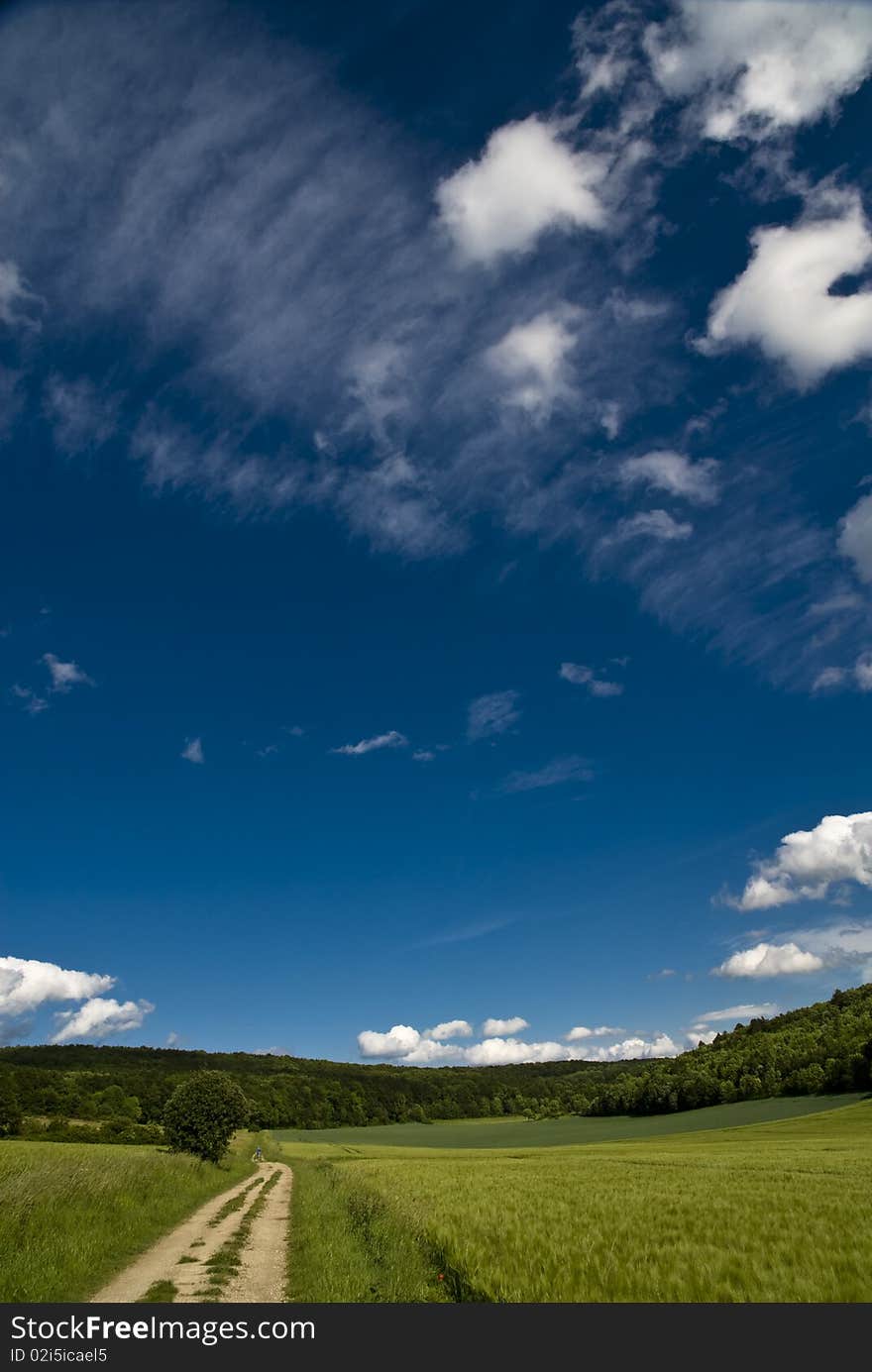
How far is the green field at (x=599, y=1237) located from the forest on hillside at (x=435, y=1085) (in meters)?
51.6

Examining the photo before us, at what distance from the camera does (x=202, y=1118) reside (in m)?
52.8

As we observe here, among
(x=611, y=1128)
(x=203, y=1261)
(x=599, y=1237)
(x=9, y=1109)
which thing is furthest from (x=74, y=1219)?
(x=611, y=1128)

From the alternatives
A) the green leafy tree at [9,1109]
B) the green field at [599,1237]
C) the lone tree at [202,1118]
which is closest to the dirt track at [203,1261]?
the green field at [599,1237]

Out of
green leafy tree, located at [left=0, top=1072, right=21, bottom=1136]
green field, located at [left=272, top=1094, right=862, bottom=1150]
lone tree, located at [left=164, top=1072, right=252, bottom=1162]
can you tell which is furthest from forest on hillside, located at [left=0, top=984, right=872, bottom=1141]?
lone tree, located at [left=164, top=1072, right=252, bottom=1162]

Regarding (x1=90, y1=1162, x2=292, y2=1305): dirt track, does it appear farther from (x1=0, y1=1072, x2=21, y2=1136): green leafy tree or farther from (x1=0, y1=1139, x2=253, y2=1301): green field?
(x1=0, y1=1072, x2=21, y2=1136): green leafy tree

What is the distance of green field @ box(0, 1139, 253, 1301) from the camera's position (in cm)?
1303

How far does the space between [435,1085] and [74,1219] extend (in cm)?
20167

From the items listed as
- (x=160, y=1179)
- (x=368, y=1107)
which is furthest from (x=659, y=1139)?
(x=368, y=1107)

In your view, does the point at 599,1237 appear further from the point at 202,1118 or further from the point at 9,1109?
the point at 9,1109

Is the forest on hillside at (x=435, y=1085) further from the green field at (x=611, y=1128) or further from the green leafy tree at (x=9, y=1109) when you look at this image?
the green field at (x=611, y=1128)
